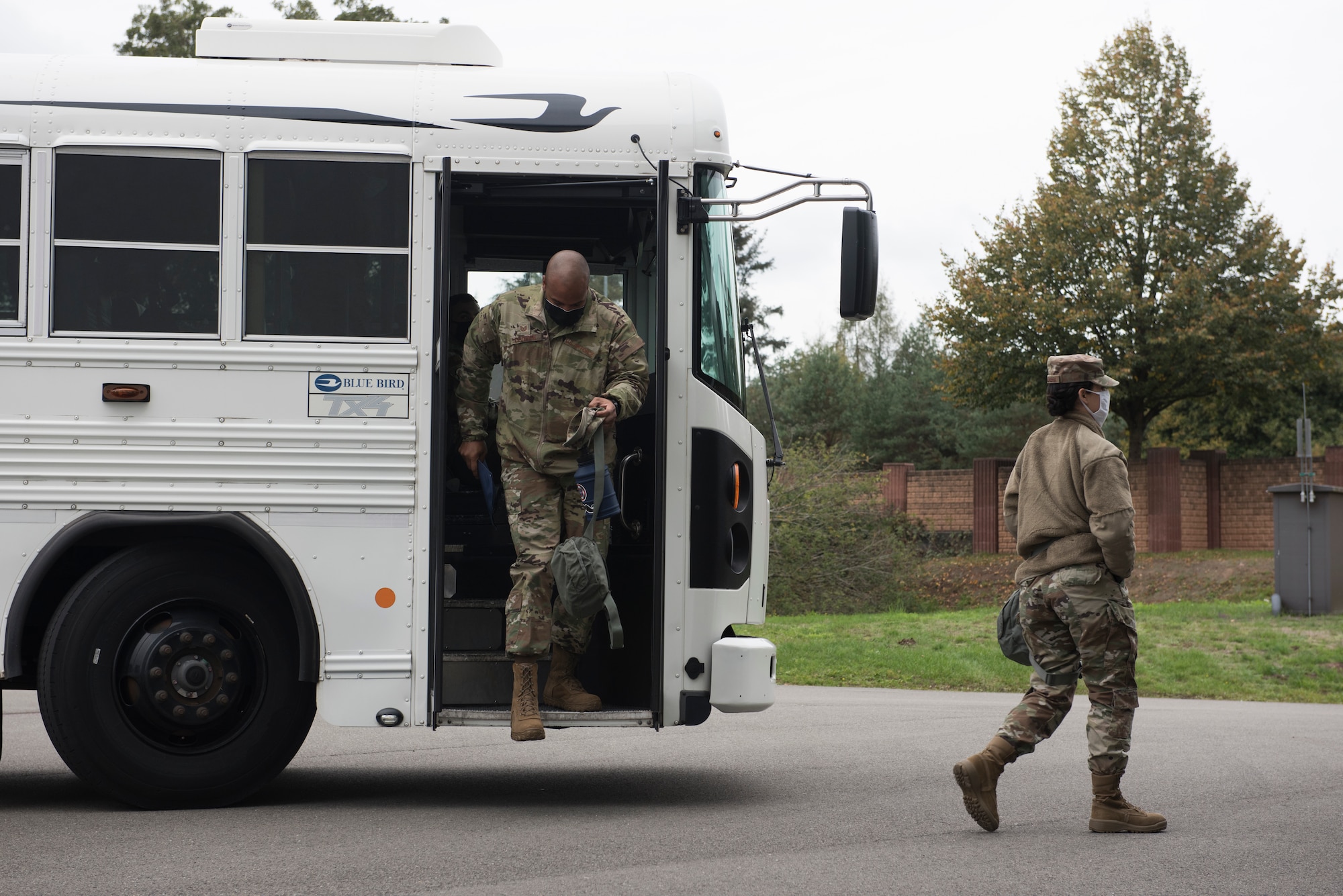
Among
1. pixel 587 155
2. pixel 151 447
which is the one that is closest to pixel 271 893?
pixel 151 447

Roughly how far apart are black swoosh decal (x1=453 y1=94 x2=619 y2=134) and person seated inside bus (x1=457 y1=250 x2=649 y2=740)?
1.81 ft

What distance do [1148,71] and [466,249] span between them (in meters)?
30.5

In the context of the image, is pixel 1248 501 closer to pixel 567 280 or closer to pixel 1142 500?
pixel 1142 500

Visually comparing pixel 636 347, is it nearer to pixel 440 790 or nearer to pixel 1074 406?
pixel 1074 406

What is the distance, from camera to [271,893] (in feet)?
15.2

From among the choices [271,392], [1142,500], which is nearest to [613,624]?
[271,392]

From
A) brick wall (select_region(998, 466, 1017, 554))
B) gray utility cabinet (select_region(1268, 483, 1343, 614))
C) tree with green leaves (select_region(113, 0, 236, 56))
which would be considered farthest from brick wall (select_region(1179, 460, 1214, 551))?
tree with green leaves (select_region(113, 0, 236, 56))

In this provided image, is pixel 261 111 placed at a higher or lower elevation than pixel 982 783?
higher

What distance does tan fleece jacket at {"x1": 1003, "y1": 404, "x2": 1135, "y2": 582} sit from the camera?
572cm

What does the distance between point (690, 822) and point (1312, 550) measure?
14.2 m

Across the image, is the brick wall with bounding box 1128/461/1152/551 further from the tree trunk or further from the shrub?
the shrub

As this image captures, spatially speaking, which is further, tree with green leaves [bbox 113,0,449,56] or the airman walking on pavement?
tree with green leaves [bbox 113,0,449,56]

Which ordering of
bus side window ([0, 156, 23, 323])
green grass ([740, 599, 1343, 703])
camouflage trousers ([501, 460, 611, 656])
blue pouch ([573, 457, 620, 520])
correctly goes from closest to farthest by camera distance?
bus side window ([0, 156, 23, 323]), camouflage trousers ([501, 460, 611, 656]), blue pouch ([573, 457, 620, 520]), green grass ([740, 599, 1343, 703])

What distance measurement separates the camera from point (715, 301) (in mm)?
6621
